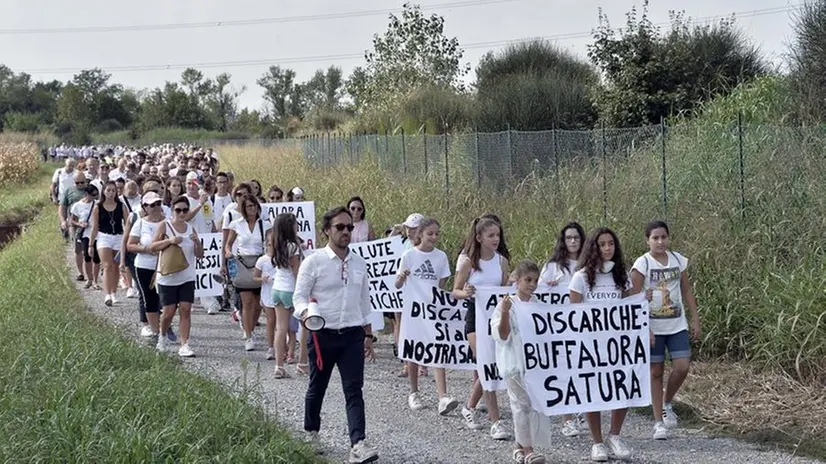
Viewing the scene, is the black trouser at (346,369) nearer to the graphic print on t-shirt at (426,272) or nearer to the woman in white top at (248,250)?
the graphic print on t-shirt at (426,272)

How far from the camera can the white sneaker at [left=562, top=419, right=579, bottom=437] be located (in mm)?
8750

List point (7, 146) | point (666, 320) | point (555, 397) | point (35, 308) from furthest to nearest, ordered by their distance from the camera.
Answer: 1. point (7, 146)
2. point (35, 308)
3. point (666, 320)
4. point (555, 397)

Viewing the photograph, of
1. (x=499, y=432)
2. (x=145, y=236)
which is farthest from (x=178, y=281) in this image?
(x=499, y=432)

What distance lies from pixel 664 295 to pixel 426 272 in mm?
2140

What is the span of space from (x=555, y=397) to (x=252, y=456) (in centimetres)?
219

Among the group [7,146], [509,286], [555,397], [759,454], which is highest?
[7,146]

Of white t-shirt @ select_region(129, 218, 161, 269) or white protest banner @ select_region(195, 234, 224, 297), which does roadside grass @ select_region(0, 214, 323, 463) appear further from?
white protest banner @ select_region(195, 234, 224, 297)

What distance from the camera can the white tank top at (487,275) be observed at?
29.2ft

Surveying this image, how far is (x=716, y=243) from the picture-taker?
11336mm

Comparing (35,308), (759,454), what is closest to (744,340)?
(759,454)

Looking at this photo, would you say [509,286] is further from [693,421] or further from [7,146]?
[7,146]

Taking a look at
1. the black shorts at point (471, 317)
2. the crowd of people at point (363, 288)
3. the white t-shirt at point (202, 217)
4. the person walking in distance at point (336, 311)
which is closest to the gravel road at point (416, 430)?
the crowd of people at point (363, 288)

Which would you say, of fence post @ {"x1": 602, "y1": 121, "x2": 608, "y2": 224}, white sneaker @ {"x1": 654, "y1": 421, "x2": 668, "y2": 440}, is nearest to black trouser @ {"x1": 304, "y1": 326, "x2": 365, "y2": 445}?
white sneaker @ {"x1": 654, "y1": 421, "x2": 668, "y2": 440}

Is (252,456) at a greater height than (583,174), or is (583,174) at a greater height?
(583,174)
